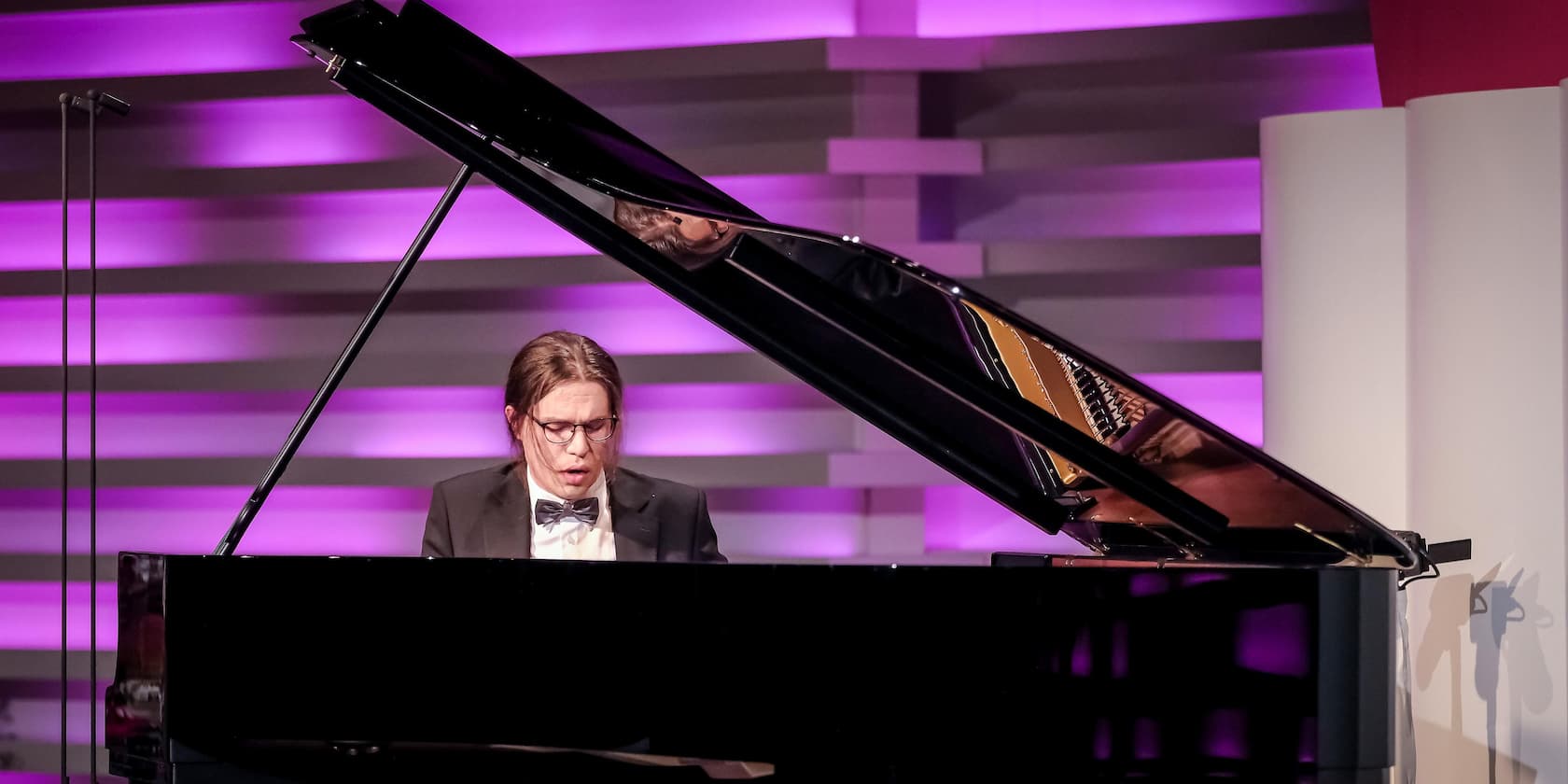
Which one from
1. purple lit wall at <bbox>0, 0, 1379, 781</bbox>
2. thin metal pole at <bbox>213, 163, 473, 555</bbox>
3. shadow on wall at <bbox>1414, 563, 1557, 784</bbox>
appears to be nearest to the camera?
thin metal pole at <bbox>213, 163, 473, 555</bbox>

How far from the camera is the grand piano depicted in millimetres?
1728

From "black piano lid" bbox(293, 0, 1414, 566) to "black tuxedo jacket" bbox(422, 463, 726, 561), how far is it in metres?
0.71

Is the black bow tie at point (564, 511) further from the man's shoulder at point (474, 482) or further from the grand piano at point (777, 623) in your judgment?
the grand piano at point (777, 623)

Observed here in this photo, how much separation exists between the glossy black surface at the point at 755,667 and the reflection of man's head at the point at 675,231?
46 cm

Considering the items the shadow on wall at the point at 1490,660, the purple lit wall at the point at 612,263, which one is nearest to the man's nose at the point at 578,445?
the purple lit wall at the point at 612,263

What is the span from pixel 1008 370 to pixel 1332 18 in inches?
70.8

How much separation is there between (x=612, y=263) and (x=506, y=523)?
0.91 metres

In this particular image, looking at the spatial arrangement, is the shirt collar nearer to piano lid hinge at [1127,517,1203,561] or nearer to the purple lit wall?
the purple lit wall

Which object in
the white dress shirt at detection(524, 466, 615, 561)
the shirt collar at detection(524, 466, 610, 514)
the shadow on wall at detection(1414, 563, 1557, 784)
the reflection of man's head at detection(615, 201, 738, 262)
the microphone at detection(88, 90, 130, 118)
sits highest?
the microphone at detection(88, 90, 130, 118)

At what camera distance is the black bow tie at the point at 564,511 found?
2.64m

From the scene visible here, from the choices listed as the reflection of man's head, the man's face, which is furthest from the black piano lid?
the man's face

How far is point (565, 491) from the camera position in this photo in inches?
104

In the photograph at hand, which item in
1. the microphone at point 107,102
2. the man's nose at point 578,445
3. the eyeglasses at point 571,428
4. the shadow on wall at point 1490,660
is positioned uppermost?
the microphone at point 107,102

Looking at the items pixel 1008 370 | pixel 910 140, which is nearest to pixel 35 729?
pixel 910 140
